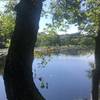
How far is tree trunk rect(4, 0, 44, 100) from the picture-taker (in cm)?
659

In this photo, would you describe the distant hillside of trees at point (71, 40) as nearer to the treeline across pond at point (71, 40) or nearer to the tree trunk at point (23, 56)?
the treeline across pond at point (71, 40)

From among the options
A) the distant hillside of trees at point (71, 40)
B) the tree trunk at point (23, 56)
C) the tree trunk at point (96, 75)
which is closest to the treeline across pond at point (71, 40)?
the distant hillside of trees at point (71, 40)

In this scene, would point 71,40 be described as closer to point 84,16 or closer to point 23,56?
point 84,16

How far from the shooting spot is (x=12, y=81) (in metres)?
6.60

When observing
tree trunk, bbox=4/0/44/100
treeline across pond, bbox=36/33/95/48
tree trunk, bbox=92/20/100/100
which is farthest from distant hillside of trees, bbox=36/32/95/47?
tree trunk, bbox=4/0/44/100

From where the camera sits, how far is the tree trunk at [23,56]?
6.59 m

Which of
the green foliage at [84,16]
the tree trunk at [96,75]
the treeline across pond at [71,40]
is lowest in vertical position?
the tree trunk at [96,75]

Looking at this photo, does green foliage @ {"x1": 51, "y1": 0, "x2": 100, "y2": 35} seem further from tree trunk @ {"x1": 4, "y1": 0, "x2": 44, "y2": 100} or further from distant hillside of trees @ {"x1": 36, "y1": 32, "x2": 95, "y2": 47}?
tree trunk @ {"x1": 4, "y1": 0, "x2": 44, "y2": 100}

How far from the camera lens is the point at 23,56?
673cm

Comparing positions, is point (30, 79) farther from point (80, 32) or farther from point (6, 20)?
point (80, 32)

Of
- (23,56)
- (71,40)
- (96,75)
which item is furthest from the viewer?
(71,40)

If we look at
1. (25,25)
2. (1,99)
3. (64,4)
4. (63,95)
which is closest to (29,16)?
(25,25)

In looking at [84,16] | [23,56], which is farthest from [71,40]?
[23,56]

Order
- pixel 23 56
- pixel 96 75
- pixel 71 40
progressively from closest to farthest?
pixel 23 56 → pixel 96 75 → pixel 71 40
